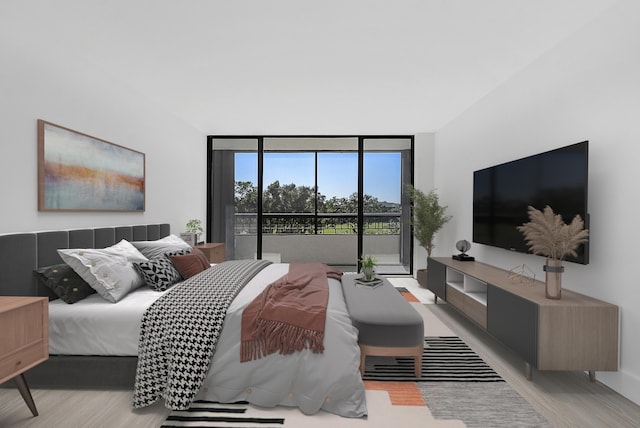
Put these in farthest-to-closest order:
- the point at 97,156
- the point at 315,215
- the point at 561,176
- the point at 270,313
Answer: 1. the point at 315,215
2. the point at 97,156
3. the point at 561,176
4. the point at 270,313

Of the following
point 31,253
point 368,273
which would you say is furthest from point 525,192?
point 31,253

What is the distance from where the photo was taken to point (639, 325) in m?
2.03

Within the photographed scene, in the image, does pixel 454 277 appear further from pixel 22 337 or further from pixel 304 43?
pixel 22 337

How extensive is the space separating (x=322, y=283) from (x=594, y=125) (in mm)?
2369

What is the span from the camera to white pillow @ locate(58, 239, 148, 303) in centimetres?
230

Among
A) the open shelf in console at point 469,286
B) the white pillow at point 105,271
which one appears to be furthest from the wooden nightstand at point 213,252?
the open shelf in console at point 469,286

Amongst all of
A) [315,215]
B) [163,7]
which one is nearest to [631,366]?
[163,7]

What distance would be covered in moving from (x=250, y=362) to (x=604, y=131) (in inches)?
112

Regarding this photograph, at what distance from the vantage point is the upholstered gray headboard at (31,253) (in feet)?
7.10

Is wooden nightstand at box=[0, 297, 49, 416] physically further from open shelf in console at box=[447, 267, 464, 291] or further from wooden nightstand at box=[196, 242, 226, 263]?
open shelf in console at box=[447, 267, 464, 291]

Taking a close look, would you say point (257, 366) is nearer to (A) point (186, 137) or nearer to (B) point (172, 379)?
(B) point (172, 379)

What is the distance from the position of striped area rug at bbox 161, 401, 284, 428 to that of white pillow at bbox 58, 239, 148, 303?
2.98 ft

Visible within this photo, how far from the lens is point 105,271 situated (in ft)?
7.77

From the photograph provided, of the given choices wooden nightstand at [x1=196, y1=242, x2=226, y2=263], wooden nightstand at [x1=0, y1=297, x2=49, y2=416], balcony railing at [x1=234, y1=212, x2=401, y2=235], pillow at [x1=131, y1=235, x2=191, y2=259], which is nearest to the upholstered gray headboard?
pillow at [x1=131, y1=235, x2=191, y2=259]
